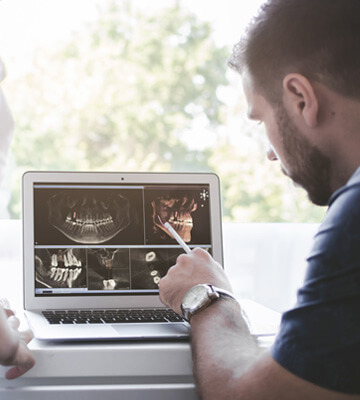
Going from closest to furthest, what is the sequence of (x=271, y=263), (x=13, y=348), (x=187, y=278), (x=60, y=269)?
1. (x=13, y=348)
2. (x=187, y=278)
3. (x=60, y=269)
4. (x=271, y=263)

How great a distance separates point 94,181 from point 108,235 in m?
0.14

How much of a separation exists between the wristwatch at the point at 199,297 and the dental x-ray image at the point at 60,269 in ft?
1.21

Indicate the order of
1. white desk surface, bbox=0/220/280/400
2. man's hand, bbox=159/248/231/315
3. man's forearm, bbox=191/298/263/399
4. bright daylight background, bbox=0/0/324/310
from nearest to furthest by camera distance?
man's forearm, bbox=191/298/263/399
white desk surface, bbox=0/220/280/400
man's hand, bbox=159/248/231/315
bright daylight background, bbox=0/0/324/310

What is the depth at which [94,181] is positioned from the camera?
1335mm

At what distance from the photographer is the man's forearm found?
77cm

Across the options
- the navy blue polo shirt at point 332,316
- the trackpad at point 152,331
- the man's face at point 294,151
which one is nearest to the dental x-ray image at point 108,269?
the trackpad at point 152,331

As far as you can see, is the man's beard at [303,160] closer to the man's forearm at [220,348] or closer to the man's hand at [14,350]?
the man's forearm at [220,348]

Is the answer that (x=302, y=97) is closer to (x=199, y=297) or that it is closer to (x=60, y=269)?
(x=199, y=297)

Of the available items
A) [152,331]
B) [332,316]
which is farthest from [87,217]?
[332,316]

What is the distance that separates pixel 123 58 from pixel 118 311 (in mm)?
5628

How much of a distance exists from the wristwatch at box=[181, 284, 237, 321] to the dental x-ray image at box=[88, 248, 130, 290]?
0.34 m

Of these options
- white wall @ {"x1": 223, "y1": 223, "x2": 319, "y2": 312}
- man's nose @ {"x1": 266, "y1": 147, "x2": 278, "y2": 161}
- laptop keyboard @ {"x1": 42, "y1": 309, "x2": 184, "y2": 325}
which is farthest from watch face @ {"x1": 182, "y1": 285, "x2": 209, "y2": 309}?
white wall @ {"x1": 223, "y1": 223, "x2": 319, "y2": 312}

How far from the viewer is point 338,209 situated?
70cm

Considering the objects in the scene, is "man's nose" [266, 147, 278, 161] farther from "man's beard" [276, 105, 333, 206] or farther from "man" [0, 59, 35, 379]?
"man" [0, 59, 35, 379]
